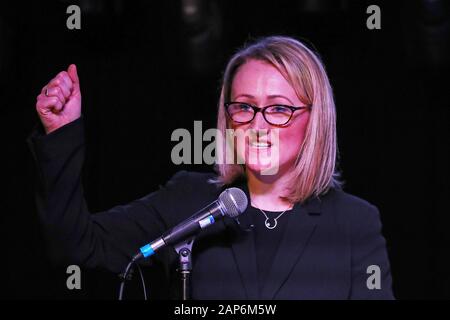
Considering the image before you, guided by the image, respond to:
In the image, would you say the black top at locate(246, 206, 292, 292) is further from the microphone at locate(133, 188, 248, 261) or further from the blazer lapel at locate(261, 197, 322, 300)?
the microphone at locate(133, 188, 248, 261)

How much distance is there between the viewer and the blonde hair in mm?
1812


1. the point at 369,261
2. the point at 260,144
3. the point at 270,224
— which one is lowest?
the point at 369,261

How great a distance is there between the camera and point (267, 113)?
1755 millimetres

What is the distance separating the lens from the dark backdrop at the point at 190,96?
247 centimetres

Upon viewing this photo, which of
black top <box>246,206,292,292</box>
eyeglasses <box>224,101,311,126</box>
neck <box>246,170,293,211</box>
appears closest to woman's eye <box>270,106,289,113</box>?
eyeglasses <box>224,101,311,126</box>

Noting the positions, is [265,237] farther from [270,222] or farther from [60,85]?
[60,85]

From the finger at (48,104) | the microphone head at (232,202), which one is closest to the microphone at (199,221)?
the microphone head at (232,202)

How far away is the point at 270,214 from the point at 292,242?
14 cm

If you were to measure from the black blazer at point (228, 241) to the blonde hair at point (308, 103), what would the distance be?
0.17ft

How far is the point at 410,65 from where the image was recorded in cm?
255

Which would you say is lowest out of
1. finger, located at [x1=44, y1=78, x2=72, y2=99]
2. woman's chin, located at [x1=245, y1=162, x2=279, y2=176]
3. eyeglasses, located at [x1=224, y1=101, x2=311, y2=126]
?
woman's chin, located at [x1=245, y1=162, x2=279, y2=176]

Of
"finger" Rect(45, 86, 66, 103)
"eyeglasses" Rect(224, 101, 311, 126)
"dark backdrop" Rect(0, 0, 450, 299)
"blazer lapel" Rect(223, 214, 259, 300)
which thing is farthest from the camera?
"dark backdrop" Rect(0, 0, 450, 299)

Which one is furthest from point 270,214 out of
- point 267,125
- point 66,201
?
point 66,201

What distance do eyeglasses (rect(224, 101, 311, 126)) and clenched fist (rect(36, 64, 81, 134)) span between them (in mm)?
513
